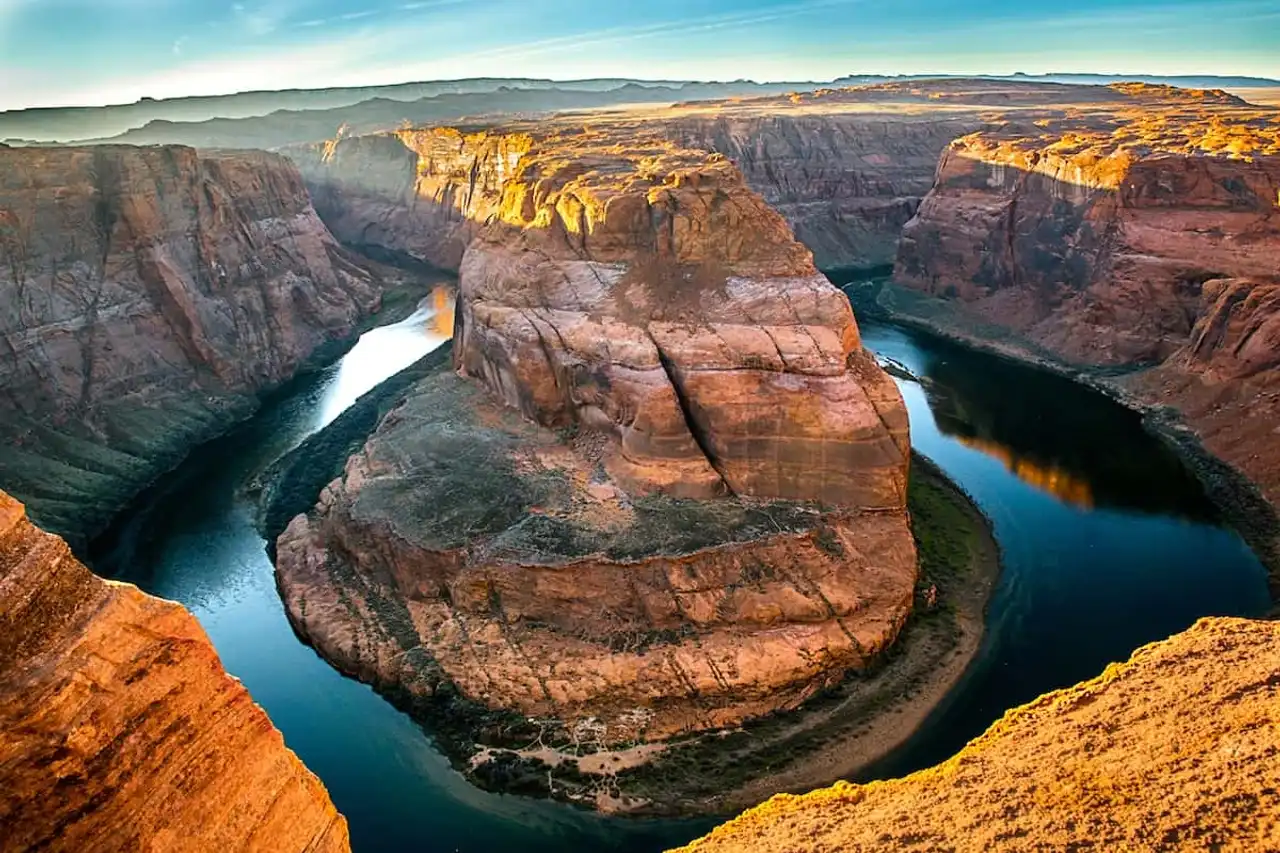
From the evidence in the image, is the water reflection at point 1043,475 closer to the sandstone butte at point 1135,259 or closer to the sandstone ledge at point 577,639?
the sandstone ledge at point 577,639

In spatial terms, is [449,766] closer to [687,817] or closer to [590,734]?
[590,734]

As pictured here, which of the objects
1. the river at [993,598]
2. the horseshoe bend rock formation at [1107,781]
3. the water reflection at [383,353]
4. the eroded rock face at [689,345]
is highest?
the eroded rock face at [689,345]

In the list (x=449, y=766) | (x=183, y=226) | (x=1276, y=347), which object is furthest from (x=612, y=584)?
(x=183, y=226)

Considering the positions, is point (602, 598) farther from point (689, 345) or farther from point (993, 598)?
point (993, 598)

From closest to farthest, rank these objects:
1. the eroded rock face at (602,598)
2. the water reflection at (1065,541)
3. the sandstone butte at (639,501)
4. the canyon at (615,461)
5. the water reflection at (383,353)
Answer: the canyon at (615,461) < the eroded rock face at (602,598) < the sandstone butte at (639,501) < the water reflection at (1065,541) < the water reflection at (383,353)

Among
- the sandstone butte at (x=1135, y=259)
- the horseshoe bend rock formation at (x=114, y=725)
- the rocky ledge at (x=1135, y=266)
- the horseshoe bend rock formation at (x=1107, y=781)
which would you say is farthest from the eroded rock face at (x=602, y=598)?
the sandstone butte at (x=1135, y=259)

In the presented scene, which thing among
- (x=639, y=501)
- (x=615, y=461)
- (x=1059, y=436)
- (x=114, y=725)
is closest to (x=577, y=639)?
(x=639, y=501)
